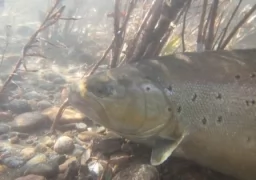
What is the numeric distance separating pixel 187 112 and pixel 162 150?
43 cm

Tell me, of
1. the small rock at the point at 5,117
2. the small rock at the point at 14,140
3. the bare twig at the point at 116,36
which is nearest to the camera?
the bare twig at the point at 116,36

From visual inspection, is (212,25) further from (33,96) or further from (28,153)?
(33,96)

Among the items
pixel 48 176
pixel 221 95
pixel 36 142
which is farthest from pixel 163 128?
pixel 36 142

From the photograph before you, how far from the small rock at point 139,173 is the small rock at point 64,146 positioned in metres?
1.45

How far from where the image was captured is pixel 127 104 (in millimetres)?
2641

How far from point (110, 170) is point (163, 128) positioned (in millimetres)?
821

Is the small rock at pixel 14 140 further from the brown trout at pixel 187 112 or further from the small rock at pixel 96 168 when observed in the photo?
the brown trout at pixel 187 112

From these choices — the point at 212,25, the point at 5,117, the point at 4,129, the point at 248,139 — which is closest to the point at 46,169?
the point at 4,129

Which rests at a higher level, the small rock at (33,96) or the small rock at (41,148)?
the small rock at (41,148)

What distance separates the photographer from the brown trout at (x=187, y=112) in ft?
8.68

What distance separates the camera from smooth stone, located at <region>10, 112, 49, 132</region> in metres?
5.17

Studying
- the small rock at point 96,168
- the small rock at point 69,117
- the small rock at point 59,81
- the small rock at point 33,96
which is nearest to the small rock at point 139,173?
the small rock at point 96,168

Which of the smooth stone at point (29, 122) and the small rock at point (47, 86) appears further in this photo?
the small rock at point (47, 86)

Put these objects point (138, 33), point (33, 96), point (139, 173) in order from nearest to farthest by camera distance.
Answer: point (139, 173) < point (138, 33) < point (33, 96)
